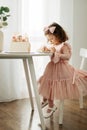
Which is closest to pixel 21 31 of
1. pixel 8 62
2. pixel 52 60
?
pixel 8 62

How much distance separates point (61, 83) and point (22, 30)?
3.50ft

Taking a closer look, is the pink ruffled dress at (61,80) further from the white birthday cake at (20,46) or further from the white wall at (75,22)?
the white wall at (75,22)

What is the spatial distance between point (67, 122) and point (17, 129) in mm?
461

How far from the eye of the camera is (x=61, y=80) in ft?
7.50

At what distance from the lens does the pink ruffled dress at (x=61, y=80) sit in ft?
7.40

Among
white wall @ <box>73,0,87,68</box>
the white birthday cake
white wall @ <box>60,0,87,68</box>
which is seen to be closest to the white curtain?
white wall @ <box>60,0,87,68</box>

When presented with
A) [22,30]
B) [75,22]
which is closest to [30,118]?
[22,30]

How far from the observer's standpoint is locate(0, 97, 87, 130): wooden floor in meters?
2.20

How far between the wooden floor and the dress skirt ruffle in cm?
23

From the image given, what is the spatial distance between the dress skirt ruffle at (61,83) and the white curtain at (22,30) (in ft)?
2.50

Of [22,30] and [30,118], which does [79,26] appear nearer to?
[22,30]

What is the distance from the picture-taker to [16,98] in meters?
3.15

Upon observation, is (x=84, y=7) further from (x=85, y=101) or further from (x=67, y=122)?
(x=67, y=122)

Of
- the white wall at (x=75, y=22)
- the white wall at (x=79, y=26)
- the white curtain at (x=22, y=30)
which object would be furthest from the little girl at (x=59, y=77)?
the white wall at (x=79, y=26)
